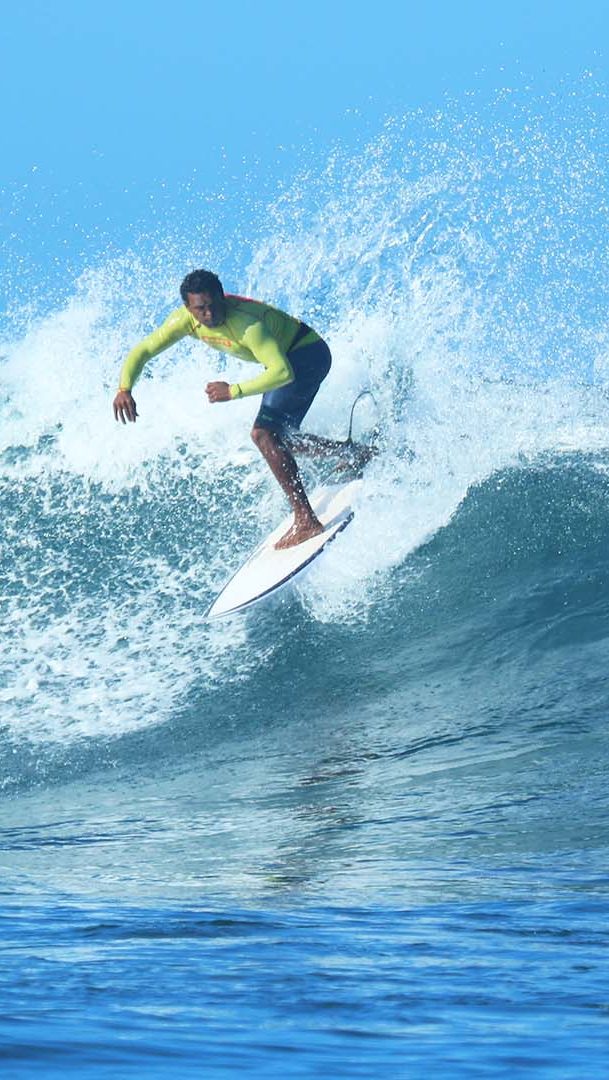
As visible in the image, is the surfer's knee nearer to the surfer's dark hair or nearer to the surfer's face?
the surfer's face

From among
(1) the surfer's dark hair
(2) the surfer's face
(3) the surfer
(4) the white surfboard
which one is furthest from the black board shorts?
(1) the surfer's dark hair

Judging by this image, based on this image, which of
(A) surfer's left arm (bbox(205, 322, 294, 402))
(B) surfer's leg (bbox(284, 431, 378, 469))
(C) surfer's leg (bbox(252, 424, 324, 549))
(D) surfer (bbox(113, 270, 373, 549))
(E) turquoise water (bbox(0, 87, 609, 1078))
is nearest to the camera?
(E) turquoise water (bbox(0, 87, 609, 1078))

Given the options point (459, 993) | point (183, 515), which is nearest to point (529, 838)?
point (459, 993)

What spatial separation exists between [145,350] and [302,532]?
1557mm

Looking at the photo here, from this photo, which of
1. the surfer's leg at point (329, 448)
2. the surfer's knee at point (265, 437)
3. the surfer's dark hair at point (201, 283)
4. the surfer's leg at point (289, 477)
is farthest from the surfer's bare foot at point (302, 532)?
the surfer's dark hair at point (201, 283)

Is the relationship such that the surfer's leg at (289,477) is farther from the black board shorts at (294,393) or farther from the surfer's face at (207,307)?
the surfer's face at (207,307)

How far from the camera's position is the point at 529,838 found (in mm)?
5238

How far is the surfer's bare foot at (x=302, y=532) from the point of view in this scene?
8.82 meters

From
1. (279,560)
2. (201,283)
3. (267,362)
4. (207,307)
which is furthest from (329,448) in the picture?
(201,283)

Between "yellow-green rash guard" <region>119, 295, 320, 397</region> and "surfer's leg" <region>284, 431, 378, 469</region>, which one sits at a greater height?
"yellow-green rash guard" <region>119, 295, 320, 397</region>

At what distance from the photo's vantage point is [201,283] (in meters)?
7.62

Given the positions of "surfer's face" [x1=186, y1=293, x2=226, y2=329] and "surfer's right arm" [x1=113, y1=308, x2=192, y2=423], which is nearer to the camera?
"surfer's face" [x1=186, y1=293, x2=226, y2=329]

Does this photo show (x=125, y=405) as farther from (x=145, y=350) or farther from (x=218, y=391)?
(x=218, y=391)

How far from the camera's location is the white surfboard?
28.3ft
